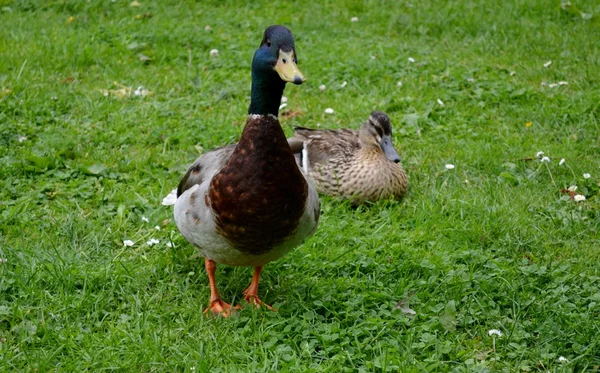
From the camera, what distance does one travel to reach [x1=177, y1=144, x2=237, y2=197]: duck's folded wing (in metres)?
3.93

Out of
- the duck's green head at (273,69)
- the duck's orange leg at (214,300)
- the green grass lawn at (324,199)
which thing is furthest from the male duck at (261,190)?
the green grass lawn at (324,199)

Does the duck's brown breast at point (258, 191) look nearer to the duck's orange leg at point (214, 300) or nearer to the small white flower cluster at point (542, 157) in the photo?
the duck's orange leg at point (214, 300)

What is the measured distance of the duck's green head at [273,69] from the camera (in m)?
3.35

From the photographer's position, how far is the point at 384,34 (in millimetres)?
8578

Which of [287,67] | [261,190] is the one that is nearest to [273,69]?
[287,67]

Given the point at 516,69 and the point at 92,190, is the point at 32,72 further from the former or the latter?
the point at 516,69

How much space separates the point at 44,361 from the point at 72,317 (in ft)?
1.32

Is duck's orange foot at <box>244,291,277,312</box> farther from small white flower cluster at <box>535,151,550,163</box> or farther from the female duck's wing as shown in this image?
small white flower cluster at <box>535,151,550,163</box>

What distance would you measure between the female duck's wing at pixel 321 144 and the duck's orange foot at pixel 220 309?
1.77 metres

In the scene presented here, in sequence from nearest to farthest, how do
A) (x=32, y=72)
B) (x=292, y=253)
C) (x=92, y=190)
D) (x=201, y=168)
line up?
(x=201, y=168) → (x=292, y=253) → (x=92, y=190) → (x=32, y=72)

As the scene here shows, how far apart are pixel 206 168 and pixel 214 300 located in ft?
2.20

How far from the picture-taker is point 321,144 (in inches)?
221

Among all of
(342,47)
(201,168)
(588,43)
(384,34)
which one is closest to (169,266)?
(201,168)

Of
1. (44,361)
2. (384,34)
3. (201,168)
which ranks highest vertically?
(201,168)
